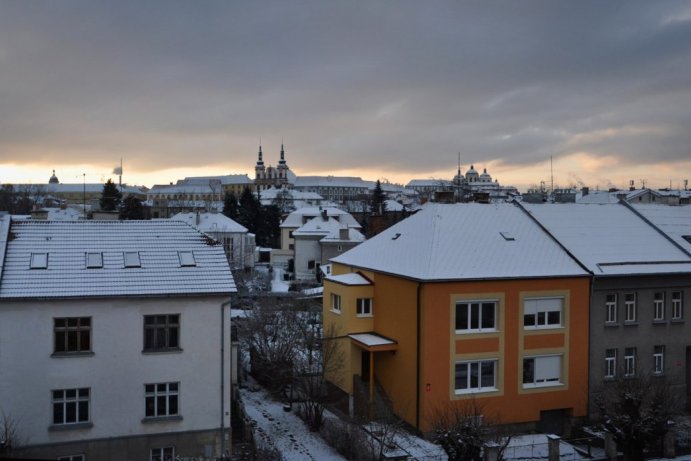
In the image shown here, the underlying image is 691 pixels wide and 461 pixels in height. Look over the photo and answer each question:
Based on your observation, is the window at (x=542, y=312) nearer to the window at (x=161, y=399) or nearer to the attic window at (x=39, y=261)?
the window at (x=161, y=399)

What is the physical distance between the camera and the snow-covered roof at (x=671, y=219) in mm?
25413

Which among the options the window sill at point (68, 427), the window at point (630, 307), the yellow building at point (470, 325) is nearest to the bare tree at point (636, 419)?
the yellow building at point (470, 325)

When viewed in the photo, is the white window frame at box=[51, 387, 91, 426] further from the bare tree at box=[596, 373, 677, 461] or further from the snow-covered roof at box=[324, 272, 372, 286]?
the bare tree at box=[596, 373, 677, 461]

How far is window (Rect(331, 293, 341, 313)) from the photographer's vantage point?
79.2ft

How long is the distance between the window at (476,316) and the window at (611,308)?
4467 mm

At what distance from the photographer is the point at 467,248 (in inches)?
864

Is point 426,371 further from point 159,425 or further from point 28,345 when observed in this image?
point 28,345

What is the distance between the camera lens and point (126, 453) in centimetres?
1702

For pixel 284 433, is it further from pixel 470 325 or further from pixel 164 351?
pixel 470 325

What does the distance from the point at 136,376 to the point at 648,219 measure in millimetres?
20643

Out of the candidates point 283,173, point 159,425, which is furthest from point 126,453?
point 283,173

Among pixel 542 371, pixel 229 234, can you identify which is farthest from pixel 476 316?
pixel 229 234

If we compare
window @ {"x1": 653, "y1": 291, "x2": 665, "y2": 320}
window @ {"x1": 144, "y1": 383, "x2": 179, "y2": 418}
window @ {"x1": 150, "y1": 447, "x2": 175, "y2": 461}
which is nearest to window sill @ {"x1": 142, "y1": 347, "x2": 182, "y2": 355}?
window @ {"x1": 144, "y1": 383, "x2": 179, "y2": 418}

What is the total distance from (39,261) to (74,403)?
394 cm
